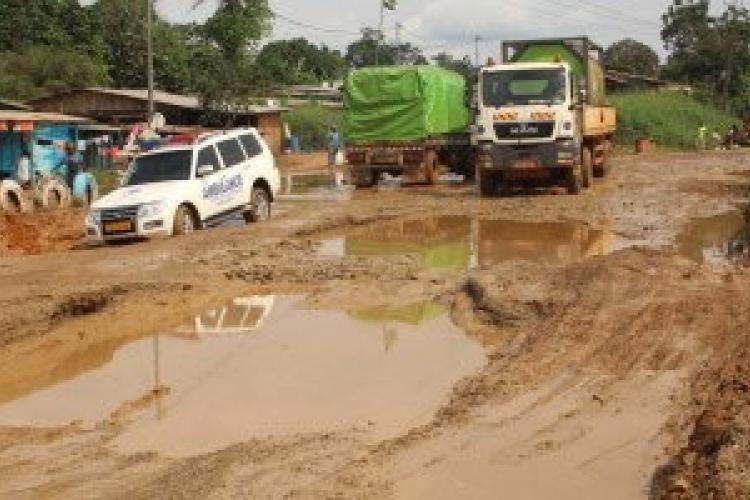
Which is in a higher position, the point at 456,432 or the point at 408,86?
the point at 408,86

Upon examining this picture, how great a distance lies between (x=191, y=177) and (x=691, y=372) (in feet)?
36.5

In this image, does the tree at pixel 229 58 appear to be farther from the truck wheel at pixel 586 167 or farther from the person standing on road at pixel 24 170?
the truck wheel at pixel 586 167

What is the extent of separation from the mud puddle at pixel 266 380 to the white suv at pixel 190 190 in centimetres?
554

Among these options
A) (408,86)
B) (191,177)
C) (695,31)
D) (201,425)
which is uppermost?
(695,31)

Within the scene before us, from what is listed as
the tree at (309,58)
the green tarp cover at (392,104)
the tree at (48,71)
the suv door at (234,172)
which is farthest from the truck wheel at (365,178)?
the tree at (309,58)

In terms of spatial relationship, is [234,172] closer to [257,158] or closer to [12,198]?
[257,158]

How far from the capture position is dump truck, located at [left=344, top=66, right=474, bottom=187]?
25.6 m

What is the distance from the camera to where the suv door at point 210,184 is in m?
17.2

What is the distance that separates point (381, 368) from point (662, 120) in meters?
49.8

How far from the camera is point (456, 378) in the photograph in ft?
27.0

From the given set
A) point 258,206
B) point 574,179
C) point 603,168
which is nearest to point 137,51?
point 603,168

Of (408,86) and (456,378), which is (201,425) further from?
(408,86)

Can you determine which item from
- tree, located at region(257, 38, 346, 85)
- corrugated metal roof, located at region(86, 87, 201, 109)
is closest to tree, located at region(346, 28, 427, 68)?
tree, located at region(257, 38, 346, 85)

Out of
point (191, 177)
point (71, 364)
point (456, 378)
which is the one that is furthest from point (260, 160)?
point (456, 378)
